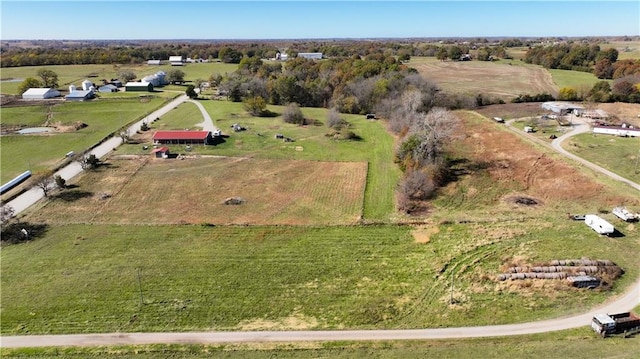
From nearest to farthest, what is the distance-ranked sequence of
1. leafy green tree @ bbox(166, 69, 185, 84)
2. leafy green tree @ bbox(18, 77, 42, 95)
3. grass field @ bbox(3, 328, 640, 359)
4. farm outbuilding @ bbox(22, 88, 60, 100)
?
grass field @ bbox(3, 328, 640, 359) < farm outbuilding @ bbox(22, 88, 60, 100) < leafy green tree @ bbox(18, 77, 42, 95) < leafy green tree @ bbox(166, 69, 185, 84)

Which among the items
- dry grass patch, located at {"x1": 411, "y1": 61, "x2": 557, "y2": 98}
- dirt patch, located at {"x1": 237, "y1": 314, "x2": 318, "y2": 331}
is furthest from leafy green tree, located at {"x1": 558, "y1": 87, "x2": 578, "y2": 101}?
dirt patch, located at {"x1": 237, "y1": 314, "x2": 318, "y2": 331}

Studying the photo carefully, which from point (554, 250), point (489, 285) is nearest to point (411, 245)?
point (489, 285)

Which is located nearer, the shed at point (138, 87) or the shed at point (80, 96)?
the shed at point (80, 96)

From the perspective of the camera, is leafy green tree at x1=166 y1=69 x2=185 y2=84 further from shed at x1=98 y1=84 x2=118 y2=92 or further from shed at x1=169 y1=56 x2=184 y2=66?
shed at x1=169 y1=56 x2=184 y2=66

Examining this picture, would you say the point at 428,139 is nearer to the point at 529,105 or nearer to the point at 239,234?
the point at 239,234

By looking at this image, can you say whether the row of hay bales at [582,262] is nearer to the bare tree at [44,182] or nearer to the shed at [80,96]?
the bare tree at [44,182]

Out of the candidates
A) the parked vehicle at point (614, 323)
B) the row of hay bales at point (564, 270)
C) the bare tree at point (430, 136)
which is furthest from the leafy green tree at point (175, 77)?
the parked vehicle at point (614, 323)
